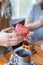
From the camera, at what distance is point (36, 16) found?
197 cm

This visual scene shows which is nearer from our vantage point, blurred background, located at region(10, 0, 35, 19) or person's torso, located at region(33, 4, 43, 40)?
person's torso, located at region(33, 4, 43, 40)

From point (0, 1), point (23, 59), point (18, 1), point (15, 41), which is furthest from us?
point (18, 1)

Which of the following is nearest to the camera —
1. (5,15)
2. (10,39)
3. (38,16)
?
(10,39)

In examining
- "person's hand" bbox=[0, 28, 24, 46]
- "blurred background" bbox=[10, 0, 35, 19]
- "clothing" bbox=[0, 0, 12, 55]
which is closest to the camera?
"person's hand" bbox=[0, 28, 24, 46]

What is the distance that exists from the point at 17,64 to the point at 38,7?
1217mm

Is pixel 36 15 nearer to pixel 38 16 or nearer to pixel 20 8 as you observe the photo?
pixel 38 16

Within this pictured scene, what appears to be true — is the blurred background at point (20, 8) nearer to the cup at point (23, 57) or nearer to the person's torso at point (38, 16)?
the person's torso at point (38, 16)

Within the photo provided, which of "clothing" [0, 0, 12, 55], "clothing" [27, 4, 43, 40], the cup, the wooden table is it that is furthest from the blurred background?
the cup

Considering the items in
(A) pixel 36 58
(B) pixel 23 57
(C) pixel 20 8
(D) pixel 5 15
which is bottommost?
(C) pixel 20 8

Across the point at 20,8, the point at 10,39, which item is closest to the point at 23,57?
the point at 10,39

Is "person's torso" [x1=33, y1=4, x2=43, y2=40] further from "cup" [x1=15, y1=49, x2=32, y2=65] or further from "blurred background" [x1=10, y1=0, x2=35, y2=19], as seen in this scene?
"blurred background" [x1=10, y1=0, x2=35, y2=19]

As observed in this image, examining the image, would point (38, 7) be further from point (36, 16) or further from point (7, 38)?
point (7, 38)

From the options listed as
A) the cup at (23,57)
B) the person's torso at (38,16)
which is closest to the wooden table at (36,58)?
the cup at (23,57)

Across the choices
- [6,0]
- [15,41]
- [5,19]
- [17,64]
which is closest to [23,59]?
[17,64]
